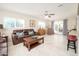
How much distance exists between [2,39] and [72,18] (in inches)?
50.2

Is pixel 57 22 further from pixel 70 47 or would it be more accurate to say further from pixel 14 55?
pixel 14 55

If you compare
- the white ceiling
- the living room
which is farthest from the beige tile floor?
the white ceiling

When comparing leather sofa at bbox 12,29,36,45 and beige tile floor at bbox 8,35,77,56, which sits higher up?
leather sofa at bbox 12,29,36,45

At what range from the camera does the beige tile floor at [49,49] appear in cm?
181

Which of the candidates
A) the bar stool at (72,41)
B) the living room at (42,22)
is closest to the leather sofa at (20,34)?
the living room at (42,22)

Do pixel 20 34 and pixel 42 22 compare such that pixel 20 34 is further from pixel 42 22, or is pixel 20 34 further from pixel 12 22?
pixel 42 22

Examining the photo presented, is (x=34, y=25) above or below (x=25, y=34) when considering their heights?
above

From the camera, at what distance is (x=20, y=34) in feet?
6.00

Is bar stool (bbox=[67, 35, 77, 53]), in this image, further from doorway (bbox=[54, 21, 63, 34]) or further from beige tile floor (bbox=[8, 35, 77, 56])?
doorway (bbox=[54, 21, 63, 34])

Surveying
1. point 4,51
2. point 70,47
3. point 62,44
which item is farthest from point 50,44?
point 4,51

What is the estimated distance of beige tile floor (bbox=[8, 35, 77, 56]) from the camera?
71.3 inches

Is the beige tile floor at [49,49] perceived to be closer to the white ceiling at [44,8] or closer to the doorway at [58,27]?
A: the doorway at [58,27]

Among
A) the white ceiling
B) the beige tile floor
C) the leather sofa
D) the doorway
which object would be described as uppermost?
the white ceiling

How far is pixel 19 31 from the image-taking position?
1814 mm
